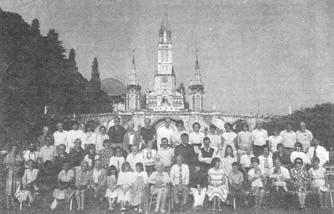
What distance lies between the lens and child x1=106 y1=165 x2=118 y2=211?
29.5 ft

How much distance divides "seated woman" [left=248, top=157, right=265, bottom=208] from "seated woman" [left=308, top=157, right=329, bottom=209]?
1.16 m

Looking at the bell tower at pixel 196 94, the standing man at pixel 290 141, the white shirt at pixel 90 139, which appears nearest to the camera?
the standing man at pixel 290 141

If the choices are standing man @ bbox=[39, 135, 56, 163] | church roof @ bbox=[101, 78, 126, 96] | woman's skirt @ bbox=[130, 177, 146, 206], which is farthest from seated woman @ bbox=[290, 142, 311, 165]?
church roof @ bbox=[101, 78, 126, 96]

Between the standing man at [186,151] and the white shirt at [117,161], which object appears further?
the standing man at [186,151]

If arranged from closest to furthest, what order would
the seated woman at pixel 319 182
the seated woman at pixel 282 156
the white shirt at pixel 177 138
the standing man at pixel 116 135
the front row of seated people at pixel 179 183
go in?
the front row of seated people at pixel 179 183
the seated woman at pixel 319 182
the seated woman at pixel 282 156
the white shirt at pixel 177 138
the standing man at pixel 116 135

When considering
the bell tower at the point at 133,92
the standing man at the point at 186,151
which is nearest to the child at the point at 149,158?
the standing man at the point at 186,151

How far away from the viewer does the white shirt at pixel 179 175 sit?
9000 millimetres

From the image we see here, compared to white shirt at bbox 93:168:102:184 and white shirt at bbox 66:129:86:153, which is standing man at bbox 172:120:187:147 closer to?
white shirt at bbox 93:168:102:184

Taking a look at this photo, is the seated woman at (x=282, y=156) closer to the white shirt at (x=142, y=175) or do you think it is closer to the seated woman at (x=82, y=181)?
the white shirt at (x=142, y=175)

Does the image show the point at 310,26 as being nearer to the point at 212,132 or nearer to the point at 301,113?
the point at 212,132

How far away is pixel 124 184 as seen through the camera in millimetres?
8984

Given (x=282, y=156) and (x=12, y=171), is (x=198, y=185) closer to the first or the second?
(x=282, y=156)

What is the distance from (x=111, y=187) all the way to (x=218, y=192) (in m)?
2.44

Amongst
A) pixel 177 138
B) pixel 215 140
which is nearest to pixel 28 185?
pixel 177 138
